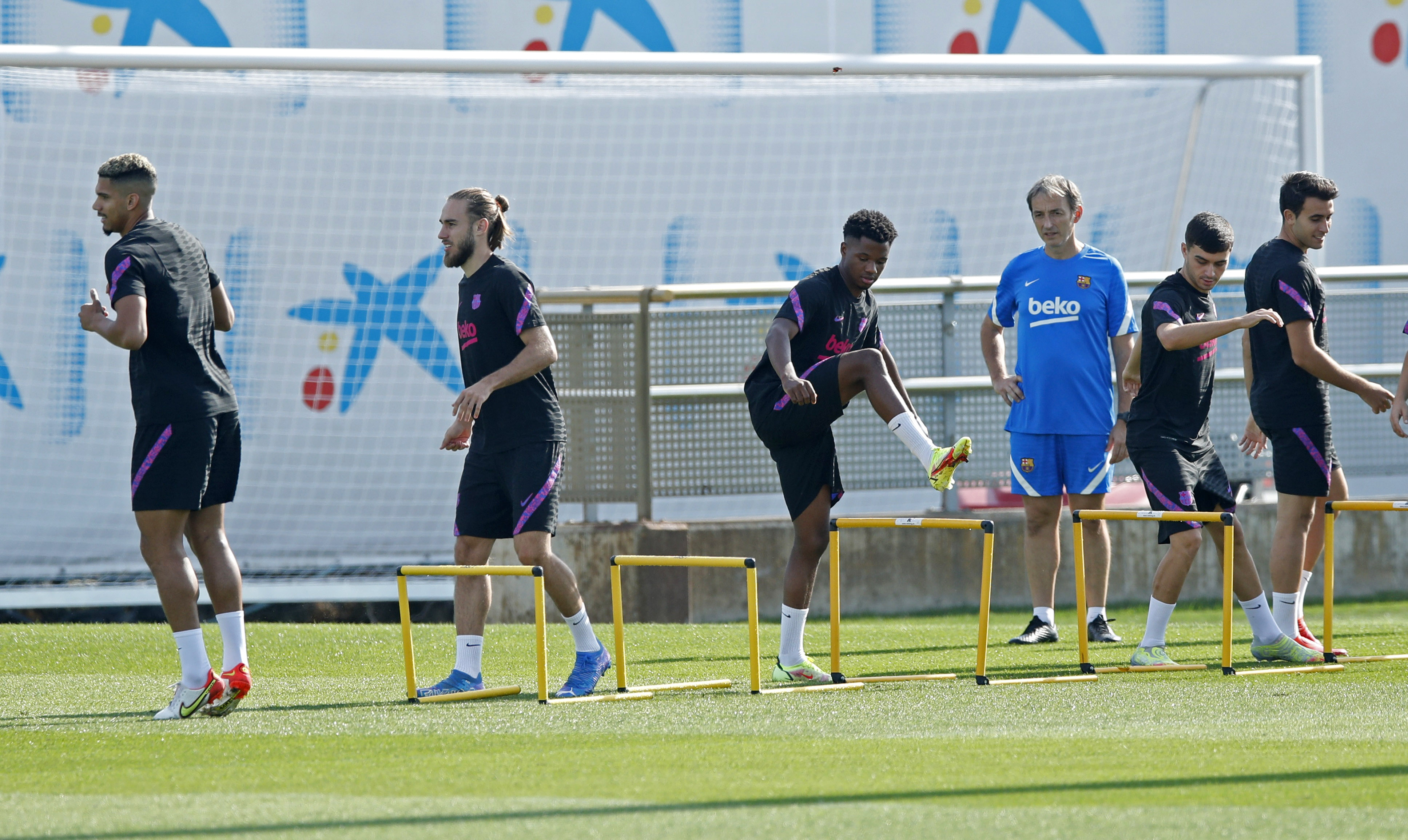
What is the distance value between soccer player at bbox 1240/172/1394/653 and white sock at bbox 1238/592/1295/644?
0.10 m

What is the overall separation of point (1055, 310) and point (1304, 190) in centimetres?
147

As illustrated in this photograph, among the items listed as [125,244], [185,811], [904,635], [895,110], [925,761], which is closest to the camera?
[185,811]

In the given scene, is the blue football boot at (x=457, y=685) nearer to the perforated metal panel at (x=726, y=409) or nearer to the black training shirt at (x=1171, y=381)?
the black training shirt at (x=1171, y=381)

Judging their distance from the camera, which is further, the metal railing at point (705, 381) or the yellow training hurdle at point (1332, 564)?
the metal railing at point (705, 381)

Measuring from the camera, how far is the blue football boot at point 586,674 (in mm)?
5891

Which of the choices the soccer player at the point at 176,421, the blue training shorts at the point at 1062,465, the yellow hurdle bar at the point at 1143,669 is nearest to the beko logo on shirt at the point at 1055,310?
the blue training shorts at the point at 1062,465

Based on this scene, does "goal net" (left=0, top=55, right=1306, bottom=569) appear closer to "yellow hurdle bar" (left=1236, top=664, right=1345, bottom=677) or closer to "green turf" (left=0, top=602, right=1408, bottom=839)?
"green turf" (left=0, top=602, right=1408, bottom=839)

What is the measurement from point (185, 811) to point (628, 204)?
322 inches

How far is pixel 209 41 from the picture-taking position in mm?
11398

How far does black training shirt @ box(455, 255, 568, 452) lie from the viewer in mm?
5926

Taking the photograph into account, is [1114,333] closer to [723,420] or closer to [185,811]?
[723,420]

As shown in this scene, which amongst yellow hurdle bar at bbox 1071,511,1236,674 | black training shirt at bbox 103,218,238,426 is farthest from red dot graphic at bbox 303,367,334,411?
yellow hurdle bar at bbox 1071,511,1236,674

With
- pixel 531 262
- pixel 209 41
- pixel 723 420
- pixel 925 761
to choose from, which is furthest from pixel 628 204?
pixel 925 761

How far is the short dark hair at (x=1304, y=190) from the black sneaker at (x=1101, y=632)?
2171 mm
